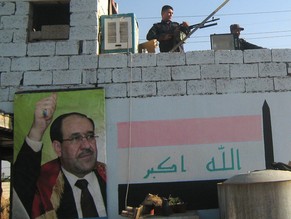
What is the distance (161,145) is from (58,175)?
5.64 ft

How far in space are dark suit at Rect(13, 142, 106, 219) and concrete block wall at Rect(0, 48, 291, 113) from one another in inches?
39.5

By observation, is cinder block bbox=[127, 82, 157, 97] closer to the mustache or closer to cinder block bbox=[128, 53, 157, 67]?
cinder block bbox=[128, 53, 157, 67]

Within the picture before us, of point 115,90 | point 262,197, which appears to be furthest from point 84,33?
point 262,197

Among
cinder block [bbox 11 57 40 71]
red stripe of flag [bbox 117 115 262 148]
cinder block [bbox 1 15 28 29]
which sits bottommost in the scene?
red stripe of flag [bbox 117 115 262 148]

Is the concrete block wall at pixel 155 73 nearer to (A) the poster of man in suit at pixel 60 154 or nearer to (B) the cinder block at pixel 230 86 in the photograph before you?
(B) the cinder block at pixel 230 86

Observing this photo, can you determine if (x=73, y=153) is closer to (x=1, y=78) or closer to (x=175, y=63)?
(x=1, y=78)

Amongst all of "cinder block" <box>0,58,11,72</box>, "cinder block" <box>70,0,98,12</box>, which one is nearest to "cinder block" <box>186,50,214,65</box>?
"cinder block" <box>70,0,98,12</box>

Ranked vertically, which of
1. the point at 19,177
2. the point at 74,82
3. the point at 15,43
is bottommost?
the point at 19,177

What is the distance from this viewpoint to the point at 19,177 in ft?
22.1

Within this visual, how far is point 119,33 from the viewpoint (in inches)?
289

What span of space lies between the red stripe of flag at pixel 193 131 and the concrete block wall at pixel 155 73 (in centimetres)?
48

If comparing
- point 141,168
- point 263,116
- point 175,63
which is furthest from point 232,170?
point 175,63

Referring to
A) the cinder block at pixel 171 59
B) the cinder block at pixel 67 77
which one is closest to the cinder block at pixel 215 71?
the cinder block at pixel 171 59

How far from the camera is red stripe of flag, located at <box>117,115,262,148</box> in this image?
674cm
